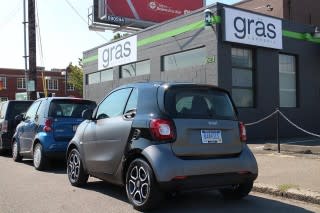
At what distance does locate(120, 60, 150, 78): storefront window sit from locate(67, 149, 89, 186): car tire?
38.9 ft

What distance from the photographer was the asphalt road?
6727 mm

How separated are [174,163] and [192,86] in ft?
4.12

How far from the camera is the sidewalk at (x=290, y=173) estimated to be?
7.47 m

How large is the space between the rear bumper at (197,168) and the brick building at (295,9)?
77.2 feet

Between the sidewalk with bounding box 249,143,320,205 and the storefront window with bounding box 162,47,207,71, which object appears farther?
the storefront window with bounding box 162,47,207,71

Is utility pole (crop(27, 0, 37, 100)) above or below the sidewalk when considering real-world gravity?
above

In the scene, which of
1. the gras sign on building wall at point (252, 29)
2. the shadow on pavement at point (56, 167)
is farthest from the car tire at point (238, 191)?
the gras sign on building wall at point (252, 29)

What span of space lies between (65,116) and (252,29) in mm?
8535

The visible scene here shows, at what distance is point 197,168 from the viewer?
248 inches

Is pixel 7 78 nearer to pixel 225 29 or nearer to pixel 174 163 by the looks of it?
pixel 225 29

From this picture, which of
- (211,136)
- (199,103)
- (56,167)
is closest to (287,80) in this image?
(56,167)

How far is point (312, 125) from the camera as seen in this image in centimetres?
1945

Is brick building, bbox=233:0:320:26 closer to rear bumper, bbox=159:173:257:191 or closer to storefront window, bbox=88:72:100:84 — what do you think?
storefront window, bbox=88:72:100:84

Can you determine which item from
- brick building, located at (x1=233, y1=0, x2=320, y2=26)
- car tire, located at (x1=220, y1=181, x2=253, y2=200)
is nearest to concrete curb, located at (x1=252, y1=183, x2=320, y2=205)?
car tire, located at (x1=220, y1=181, x2=253, y2=200)
